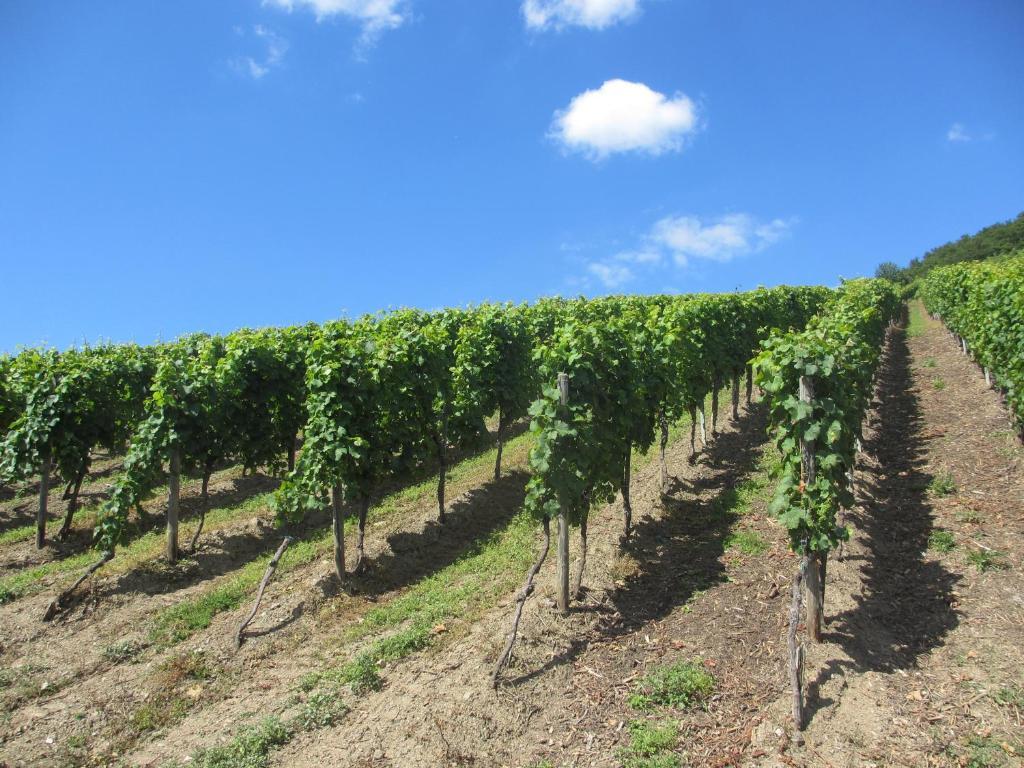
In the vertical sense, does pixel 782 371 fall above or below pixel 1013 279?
below

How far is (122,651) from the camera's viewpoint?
1008 cm

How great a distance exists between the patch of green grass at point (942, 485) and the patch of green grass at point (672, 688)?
8.69m

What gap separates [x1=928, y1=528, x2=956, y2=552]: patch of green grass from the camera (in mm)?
10817

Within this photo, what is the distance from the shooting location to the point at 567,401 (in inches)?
377

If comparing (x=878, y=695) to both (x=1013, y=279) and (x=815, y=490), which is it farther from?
(x=1013, y=279)

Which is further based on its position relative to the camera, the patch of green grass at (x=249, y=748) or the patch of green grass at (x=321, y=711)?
the patch of green grass at (x=321, y=711)

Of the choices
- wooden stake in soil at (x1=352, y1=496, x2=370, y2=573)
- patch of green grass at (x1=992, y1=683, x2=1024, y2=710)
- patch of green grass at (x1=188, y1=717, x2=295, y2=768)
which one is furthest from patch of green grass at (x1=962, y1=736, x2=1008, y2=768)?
wooden stake in soil at (x1=352, y1=496, x2=370, y2=573)

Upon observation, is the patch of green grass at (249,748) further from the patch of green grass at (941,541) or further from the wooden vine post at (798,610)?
the patch of green grass at (941,541)

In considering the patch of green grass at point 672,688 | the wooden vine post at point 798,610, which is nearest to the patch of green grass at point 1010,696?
the wooden vine post at point 798,610

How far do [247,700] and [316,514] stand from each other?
26.8 ft

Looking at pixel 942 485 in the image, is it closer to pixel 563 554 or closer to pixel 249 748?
pixel 563 554

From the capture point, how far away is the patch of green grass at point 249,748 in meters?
7.00

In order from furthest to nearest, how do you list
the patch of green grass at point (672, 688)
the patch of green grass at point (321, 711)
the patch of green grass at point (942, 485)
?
1. the patch of green grass at point (942, 485)
2. the patch of green grass at point (321, 711)
3. the patch of green grass at point (672, 688)

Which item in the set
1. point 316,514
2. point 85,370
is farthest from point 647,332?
point 85,370
